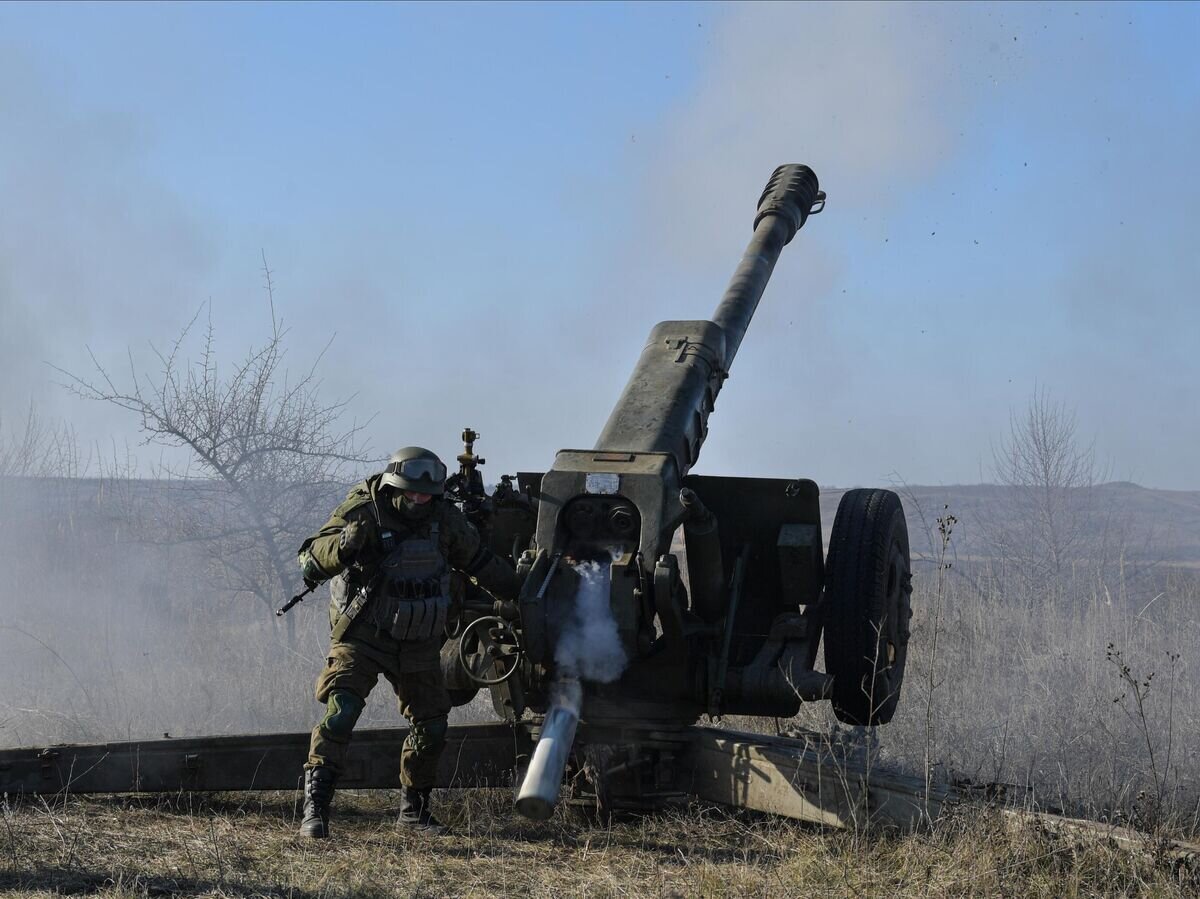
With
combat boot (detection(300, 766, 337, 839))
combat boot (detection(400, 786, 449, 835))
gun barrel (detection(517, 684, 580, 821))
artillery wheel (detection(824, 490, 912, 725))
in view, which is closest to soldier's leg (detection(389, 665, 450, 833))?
combat boot (detection(400, 786, 449, 835))

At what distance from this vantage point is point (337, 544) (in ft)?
19.2

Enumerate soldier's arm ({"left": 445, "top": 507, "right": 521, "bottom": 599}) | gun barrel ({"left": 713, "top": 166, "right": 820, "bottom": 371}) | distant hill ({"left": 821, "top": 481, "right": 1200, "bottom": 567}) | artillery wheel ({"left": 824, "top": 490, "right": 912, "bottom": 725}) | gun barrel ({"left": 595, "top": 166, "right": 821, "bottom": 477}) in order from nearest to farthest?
Answer: soldier's arm ({"left": 445, "top": 507, "right": 521, "bottom": 599}), artillery wheel ({"left": 824, "top": 490, "right": 912, "bottom": 725}), gun barrel ({"left": 595, "top": 166, "right": 821, "bottom": 477}), gun barrel ({"left": 713, "top": 166, "right": 820, "bottom": 371}), distant hill ({"left": 821, "top": 481, "right": 1200, "bottom": 567})

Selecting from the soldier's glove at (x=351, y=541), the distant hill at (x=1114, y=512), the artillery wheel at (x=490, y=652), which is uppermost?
the distant hill at (x=1114, y=512)

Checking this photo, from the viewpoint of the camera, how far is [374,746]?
6.42 meters

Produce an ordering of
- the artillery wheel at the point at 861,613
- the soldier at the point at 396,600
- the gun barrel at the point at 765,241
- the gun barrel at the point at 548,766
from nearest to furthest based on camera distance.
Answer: the gun barrel at the point at 548,766 → the soldier at the point at 396,600 → the artillery wheel at the point at 861,613 → the gun barrel at the point at 765,241

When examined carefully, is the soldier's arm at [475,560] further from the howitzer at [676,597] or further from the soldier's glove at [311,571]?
the soldier's glove at [311,571]

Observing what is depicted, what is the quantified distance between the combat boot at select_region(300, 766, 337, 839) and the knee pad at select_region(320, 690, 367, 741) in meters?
0.16

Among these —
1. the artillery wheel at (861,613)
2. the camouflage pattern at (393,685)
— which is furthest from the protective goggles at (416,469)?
the artillery wheel at (861,613)

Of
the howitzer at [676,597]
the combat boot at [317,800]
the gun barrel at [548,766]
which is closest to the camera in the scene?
the gun barrel at [548,766]

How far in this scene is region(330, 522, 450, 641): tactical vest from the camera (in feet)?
19.3

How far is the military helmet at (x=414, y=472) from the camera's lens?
5.83 meters

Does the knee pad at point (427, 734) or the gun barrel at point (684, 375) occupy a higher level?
the gun barrel at point (684, 375)

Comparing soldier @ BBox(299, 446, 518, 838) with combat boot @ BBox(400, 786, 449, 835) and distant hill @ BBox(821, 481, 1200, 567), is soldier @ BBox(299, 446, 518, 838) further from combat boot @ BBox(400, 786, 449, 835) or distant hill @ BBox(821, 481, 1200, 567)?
distant hill @ BBox(821, 481, 1200, 567)

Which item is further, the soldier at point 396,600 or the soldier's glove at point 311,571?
the soldier's glove at point 311,571
